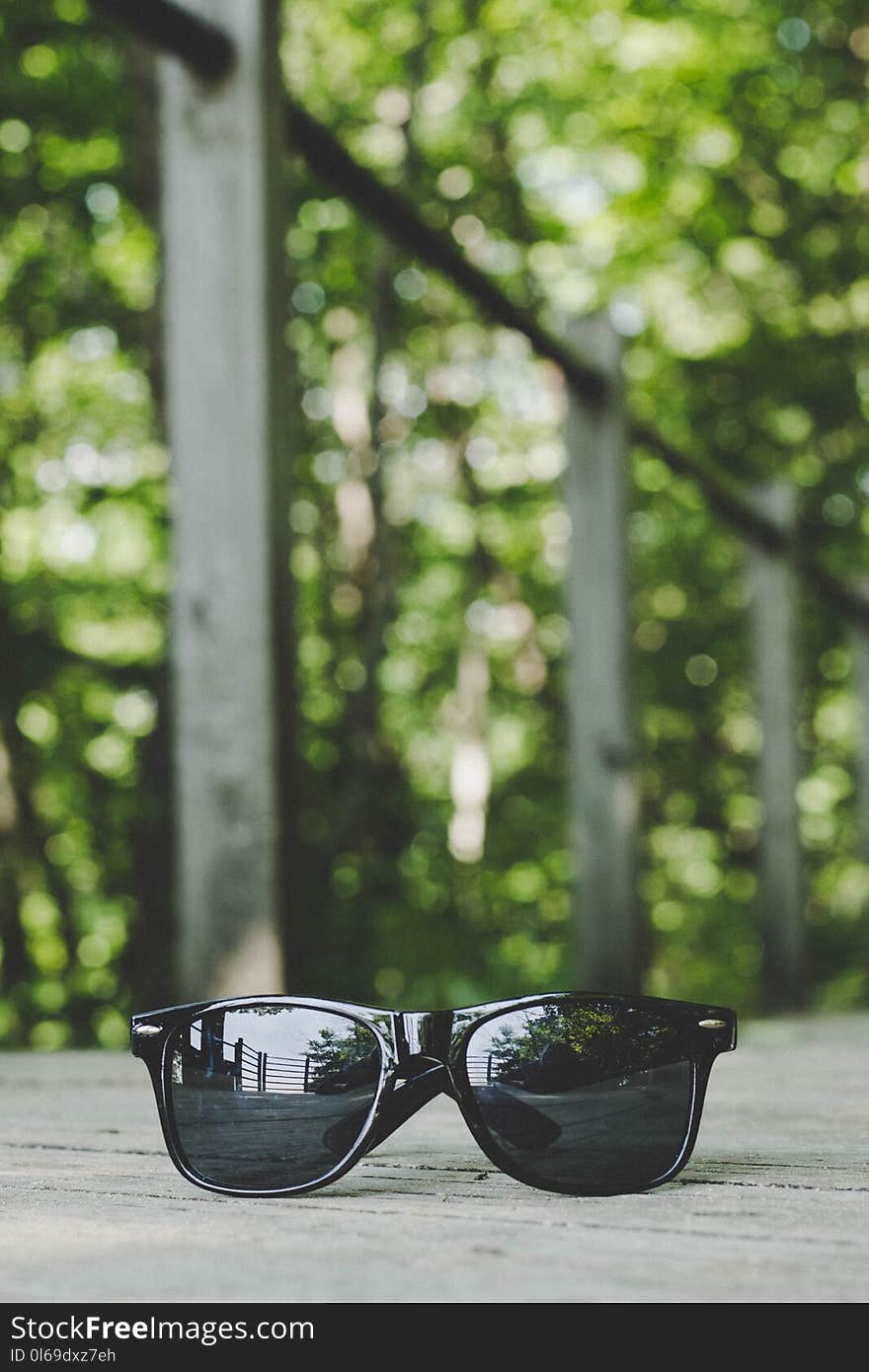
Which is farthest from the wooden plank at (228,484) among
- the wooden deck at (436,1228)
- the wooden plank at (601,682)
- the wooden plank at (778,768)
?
the wooden plank at (778,768)

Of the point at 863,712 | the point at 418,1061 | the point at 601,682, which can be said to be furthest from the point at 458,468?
the point at 418,1061

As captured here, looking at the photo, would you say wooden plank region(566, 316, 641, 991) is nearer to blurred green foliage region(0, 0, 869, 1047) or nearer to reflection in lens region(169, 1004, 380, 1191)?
blurred green foliage region(0, 0, 869, 1047)

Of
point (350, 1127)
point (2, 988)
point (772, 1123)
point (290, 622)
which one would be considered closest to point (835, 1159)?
point (772, 1123)

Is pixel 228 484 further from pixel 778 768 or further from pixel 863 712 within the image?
pixel 863 712

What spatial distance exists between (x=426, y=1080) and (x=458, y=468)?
7.83 m

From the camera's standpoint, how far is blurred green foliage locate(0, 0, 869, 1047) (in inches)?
205

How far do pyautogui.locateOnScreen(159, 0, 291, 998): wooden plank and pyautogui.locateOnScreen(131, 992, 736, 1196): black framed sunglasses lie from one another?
2.41 ft

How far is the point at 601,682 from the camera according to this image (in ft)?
9.66

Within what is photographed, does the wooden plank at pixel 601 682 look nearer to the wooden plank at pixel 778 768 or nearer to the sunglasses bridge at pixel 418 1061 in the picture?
the wooden plank at pixel 778 768

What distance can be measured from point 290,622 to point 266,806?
243 millimetres

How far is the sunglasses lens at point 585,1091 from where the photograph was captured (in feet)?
2.63

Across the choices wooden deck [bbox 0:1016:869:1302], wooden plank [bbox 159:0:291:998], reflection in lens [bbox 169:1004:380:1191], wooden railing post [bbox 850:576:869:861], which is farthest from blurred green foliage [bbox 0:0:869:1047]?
reflection in lens [bbox 169:1004:380:1191]

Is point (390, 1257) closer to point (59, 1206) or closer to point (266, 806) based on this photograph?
point (59, 1206)
